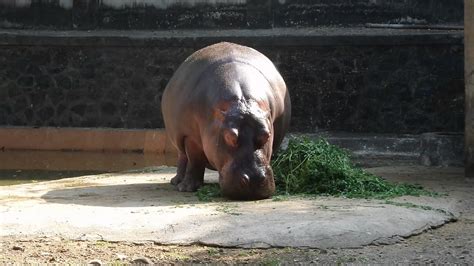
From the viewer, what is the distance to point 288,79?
14766mm

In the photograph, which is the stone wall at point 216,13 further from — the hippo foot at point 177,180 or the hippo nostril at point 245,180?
the hippo nostril at point 245,180

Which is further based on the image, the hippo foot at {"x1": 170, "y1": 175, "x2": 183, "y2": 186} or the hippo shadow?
the hippo foot at {"x1": 170, "y1": 175, "x2": 183, "y2": 186}

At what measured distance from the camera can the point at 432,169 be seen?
11062mm

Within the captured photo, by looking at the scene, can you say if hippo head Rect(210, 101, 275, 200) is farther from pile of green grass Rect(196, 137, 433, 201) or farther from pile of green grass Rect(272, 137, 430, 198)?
pile of green grass Rect(272, 137, 430, 198)

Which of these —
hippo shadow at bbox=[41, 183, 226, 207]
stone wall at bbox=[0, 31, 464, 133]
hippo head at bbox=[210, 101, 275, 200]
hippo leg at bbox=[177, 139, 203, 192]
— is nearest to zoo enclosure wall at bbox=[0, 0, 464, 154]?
stone wall at bbox=[0, 31, 464, 133]

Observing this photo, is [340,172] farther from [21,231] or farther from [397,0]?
[397,0]

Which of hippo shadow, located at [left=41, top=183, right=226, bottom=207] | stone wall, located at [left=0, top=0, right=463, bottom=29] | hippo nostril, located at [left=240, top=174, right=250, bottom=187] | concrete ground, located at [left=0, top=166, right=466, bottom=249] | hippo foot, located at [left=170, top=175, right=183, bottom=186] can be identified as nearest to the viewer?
concrete ground, located at [left=0, top=166, right=466, bottom=249]

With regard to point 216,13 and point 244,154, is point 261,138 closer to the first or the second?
point 244,154

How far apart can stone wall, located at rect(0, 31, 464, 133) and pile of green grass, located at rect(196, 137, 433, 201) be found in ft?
18.3

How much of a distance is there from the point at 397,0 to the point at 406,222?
350 inches

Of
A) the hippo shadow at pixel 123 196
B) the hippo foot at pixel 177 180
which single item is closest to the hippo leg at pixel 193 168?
the hippo shadow at pixel 123 196

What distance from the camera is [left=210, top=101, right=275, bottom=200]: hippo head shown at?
7.75 m

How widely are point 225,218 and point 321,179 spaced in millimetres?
1894

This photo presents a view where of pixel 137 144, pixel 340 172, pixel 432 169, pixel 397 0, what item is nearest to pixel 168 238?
pixel 340 172
